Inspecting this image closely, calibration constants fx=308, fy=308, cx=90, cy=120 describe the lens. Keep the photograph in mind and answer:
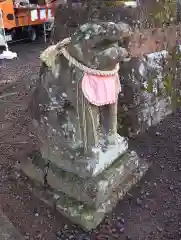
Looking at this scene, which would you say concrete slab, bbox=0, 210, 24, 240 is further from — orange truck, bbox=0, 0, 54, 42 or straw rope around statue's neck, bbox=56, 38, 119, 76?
orange truck, bbox=0, 0, 54, 42

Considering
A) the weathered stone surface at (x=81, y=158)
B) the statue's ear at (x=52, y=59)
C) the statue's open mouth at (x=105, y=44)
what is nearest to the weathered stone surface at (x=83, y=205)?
the weathered stone surface at (x=81, y=158)

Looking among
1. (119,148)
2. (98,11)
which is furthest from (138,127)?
(98,11)

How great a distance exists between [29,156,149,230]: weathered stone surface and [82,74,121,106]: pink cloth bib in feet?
3.09

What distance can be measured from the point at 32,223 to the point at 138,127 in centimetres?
195

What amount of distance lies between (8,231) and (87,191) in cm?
73

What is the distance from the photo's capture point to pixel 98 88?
234 centimetres

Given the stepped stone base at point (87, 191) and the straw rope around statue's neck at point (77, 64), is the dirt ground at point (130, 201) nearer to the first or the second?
the stepped stone base at point (87, 191)

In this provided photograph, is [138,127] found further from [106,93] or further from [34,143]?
[106,93]

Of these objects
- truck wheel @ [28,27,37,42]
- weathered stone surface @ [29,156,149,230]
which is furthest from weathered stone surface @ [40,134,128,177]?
truck wheel @ [28,27,37,42]

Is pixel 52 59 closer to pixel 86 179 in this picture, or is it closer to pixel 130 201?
pixel 86 179

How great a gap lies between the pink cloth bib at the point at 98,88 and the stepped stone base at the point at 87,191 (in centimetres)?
71

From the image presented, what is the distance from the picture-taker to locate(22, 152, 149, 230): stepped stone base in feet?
8.55

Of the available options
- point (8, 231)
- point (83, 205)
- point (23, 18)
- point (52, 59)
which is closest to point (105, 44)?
point (52, 59)

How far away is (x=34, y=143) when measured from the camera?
392 centimetres
